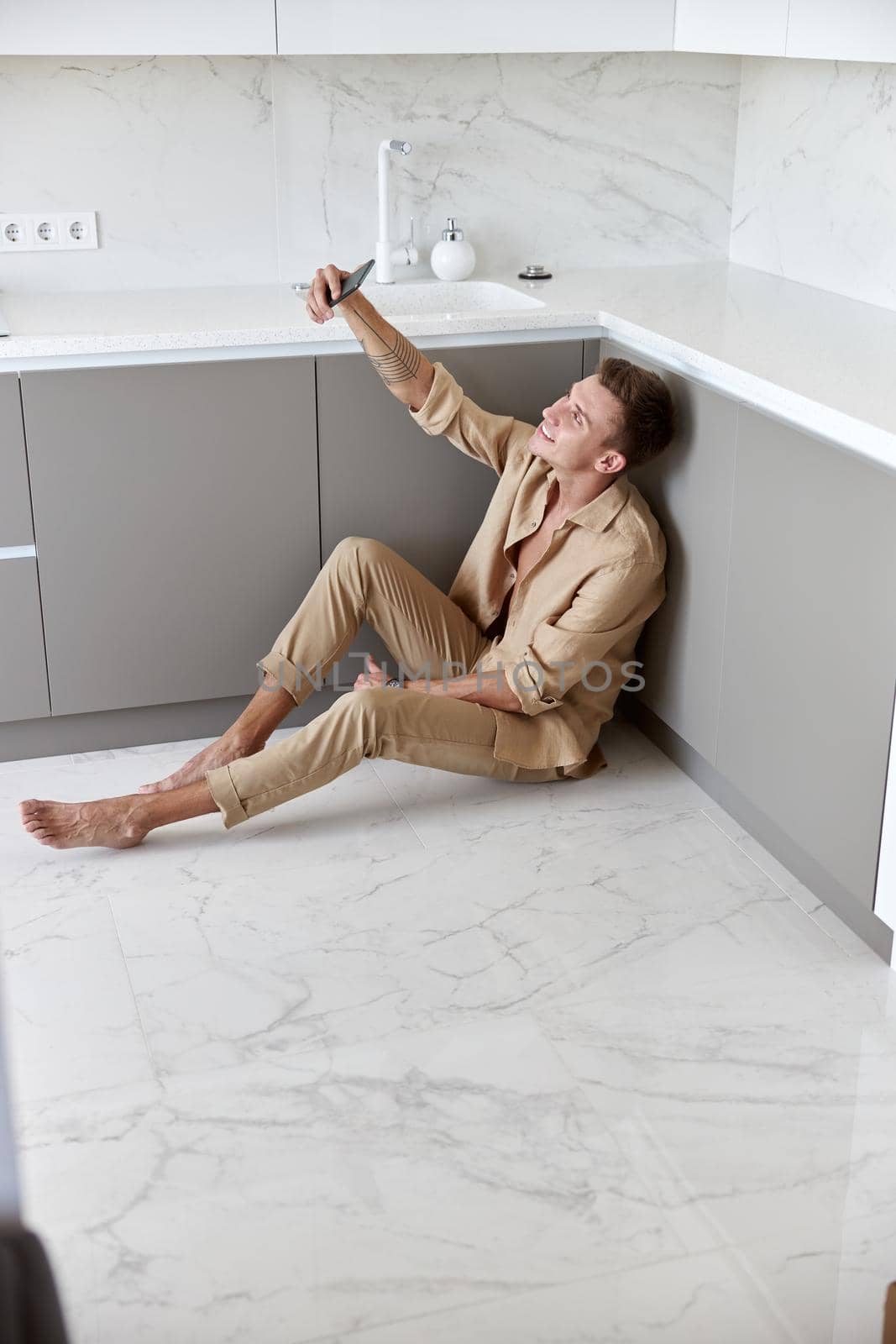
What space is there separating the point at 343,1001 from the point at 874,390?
49.4 inches

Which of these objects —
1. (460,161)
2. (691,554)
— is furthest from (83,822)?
(460,161)

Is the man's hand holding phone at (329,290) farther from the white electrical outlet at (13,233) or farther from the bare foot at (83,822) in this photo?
the bare foot at (83,822)

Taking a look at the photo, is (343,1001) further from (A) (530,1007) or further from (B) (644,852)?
(B) (644,852)

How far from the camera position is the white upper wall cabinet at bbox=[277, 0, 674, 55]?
111 inches

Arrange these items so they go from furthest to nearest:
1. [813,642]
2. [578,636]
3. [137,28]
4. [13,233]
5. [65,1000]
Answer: [13,233] < [137,28] < [578,636] < [813,642] < [65,1000]

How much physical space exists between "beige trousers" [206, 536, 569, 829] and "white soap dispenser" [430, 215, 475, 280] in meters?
0.78

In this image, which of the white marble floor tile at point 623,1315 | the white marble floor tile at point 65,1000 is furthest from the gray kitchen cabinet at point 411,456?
the white marble floor tile at point 623,1315

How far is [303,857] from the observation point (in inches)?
102

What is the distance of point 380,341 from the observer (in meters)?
2.69

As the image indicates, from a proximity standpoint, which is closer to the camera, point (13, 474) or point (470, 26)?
point (13, 474)

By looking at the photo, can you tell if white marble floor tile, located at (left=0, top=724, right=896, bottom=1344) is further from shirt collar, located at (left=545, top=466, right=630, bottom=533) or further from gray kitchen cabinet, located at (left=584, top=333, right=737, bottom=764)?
shirt collar, located at (left=545, top=466, right=630, bottom=533)

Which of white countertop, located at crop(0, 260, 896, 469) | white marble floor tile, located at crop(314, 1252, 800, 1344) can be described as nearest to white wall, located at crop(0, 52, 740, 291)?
white countertop, located at crop(0, 260, 896, 469)

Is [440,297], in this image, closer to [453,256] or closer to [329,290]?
[453,256]

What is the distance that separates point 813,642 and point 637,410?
1.79ft
